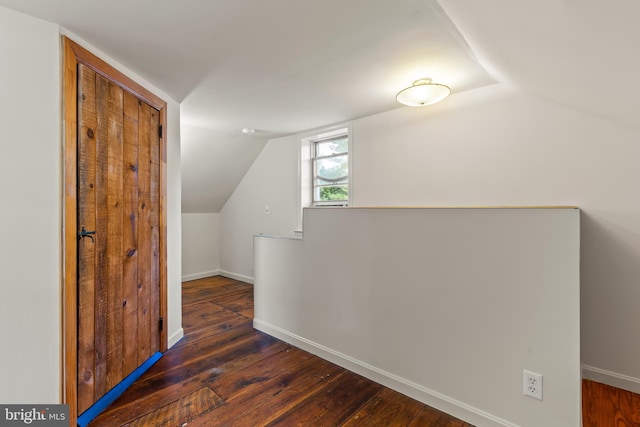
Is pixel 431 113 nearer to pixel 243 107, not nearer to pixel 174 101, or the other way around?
pixel 243 107

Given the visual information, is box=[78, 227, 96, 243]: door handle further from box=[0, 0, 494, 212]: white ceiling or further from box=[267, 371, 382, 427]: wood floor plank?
box=[267, 371, 382, 427]: wood floor plank

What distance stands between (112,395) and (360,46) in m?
2.79

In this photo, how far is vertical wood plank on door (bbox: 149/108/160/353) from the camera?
2.25 meters

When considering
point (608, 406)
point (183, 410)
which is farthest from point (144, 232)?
point (608, 406)

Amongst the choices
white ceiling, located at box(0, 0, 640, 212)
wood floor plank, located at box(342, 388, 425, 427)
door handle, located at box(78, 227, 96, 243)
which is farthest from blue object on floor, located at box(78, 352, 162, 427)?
white ceiling, located at box(0, 0, 640, 212)

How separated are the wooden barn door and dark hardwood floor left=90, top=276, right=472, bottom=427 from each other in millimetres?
262

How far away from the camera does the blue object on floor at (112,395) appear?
1596mm

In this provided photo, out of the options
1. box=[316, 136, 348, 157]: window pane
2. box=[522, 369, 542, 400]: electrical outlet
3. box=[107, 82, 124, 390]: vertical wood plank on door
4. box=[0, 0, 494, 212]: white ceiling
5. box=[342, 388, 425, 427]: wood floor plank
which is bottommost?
box=[342, 388, 425, 427]: wood floor plank

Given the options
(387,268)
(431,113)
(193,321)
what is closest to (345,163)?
(431,113)

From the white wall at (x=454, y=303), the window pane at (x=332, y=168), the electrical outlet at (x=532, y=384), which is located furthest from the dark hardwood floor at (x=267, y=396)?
the window pane at (x=332, y=168)

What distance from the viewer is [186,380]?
2.02 metres

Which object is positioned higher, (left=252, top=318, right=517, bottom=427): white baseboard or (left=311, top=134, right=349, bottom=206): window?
(left=311, top=134, right=349, bottom=206): window

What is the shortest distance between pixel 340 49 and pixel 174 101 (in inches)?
67.0
